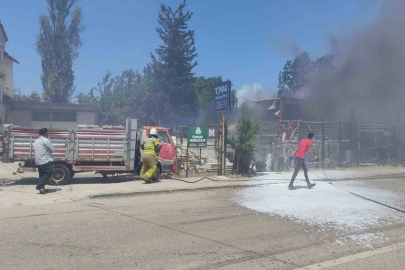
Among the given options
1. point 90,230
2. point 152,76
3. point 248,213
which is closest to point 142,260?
point 90,230

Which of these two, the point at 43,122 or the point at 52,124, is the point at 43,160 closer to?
the point at 52,124

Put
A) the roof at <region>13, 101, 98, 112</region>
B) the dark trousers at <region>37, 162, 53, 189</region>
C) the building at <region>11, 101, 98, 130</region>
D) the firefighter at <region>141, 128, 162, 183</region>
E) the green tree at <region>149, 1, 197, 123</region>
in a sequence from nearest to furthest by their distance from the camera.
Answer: the dark trousers at <region>37, 162, 53, 189</region> → the firefighter at <region>141, 128, 162, 183</region> → the roof at <region>13, 101, 98, 112</region> → the building at <region>11, 101, 98, 130</region> → the green tree at <region>149, 1, 197, 123</region>

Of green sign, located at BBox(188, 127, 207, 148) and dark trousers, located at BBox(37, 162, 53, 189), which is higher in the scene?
green sign, located at BBox(188, 127, 207, 148)

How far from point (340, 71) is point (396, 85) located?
16.4ft

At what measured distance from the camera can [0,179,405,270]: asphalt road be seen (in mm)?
4188

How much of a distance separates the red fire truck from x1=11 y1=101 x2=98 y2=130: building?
62.9ft

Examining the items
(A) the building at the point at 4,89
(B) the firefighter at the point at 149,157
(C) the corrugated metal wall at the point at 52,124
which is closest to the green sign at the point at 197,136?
(B) the firefighter at the point at 149,157

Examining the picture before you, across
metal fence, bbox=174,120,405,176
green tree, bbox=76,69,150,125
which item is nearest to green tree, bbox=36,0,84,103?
green tree, bbox=76,69,150,125

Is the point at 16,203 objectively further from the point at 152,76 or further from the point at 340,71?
the point at 152,76

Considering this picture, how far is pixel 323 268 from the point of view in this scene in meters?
4.06

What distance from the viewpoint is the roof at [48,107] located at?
29.1m

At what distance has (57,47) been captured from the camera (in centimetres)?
3962

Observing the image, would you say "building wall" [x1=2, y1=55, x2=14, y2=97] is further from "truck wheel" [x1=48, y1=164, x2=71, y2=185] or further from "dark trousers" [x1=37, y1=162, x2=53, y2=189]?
"dark trousers" [x1=37, y1=162, x2=53, y2=189]

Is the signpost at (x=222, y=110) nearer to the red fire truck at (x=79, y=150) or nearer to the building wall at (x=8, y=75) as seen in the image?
the red fire truck at (x=79, y=150)
